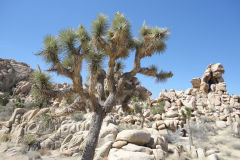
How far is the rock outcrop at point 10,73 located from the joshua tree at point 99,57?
3557 cm

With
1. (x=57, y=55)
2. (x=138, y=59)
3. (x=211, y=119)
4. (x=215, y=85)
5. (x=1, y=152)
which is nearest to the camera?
(x=57, y=55)

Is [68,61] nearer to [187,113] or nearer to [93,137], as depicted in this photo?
[93,137]

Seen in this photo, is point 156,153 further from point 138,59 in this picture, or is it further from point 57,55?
point 57,55

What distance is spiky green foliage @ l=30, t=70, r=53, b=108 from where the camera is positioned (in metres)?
4.62

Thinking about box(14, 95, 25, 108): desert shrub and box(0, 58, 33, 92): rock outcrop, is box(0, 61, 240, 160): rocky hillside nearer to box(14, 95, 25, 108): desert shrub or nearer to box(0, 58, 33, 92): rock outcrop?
box(14, 95, 25, 108): desert shrub

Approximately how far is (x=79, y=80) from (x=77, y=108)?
110cm

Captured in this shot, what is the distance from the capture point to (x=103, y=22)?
5684mm

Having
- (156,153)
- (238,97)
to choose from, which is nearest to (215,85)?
(238,97)

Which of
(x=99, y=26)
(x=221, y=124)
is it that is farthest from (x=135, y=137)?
(x=221, y=124)

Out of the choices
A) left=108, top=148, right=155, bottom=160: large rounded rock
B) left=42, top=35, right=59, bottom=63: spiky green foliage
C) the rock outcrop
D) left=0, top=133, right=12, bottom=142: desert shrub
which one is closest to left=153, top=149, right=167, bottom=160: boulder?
left=108, top=148, right=155, bottom=160: large rounded rock

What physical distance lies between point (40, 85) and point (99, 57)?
1.92 meters

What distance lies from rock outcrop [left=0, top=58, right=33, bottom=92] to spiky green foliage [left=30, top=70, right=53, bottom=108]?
35684 mm

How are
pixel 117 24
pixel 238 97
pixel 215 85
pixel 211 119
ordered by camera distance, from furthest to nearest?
1. pixel 215 85
2. pixel 238 97
3. pixel 211 119
4. pixel 117 24

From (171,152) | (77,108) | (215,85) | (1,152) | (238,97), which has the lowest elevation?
(1,152)
